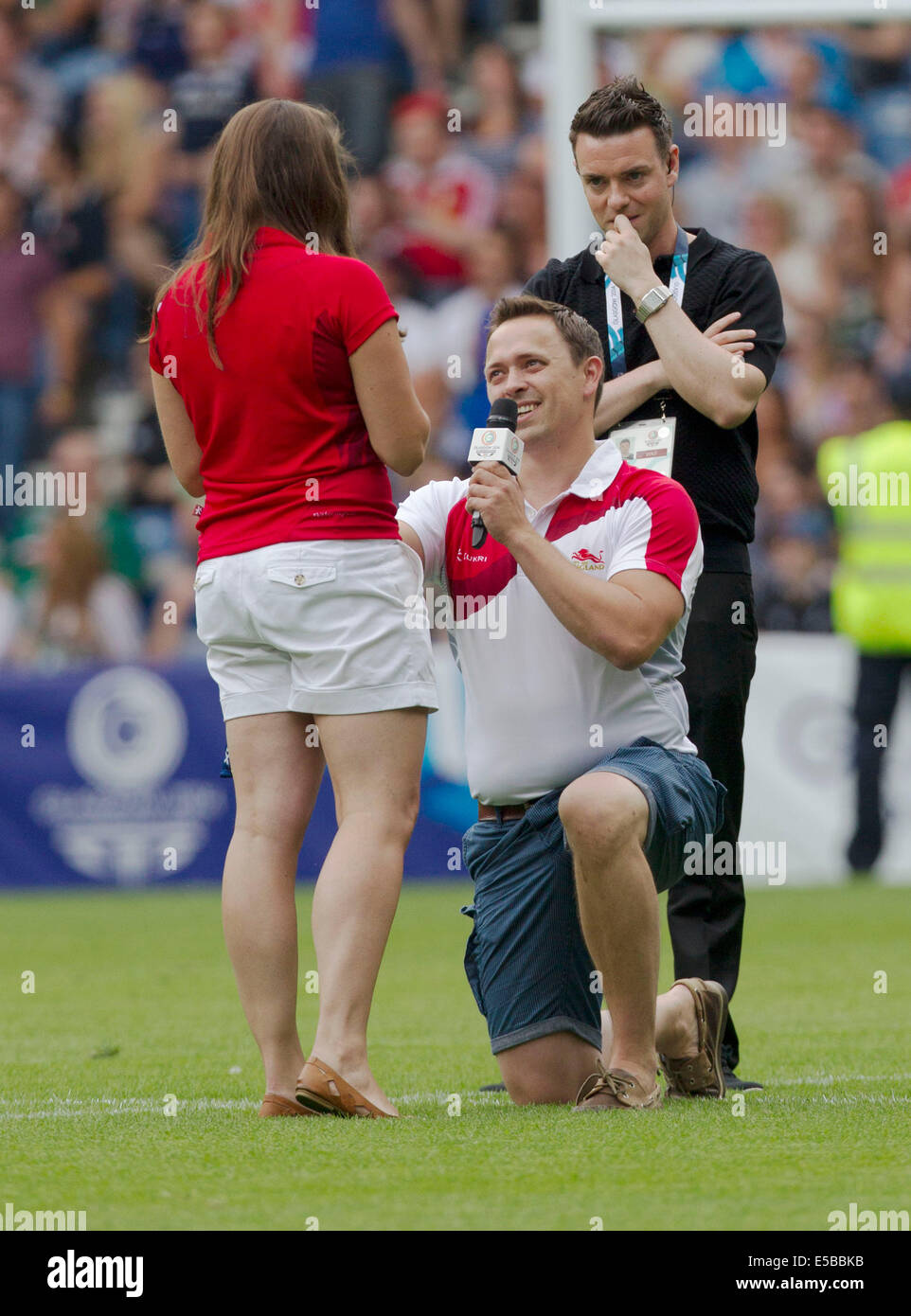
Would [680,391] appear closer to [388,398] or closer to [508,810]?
[388,398]

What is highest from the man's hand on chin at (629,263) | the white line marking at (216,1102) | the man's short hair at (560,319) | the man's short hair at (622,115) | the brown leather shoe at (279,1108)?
the man's short hair at (622,115)

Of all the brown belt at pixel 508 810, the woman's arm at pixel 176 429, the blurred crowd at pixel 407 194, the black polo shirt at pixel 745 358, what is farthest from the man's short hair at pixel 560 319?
the blurred crowd at pixel 407 194

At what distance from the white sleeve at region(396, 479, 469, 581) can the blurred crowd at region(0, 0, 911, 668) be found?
8.12 meters

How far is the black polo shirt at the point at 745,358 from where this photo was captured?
464cm

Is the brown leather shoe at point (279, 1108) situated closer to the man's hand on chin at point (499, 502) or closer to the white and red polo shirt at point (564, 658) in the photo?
the white and red polo shirt at point (564, 658)

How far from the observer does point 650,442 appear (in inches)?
180

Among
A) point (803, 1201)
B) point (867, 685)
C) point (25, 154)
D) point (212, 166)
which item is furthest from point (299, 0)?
point (803, 1201)

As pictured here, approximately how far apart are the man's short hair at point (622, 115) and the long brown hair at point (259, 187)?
0.72 m

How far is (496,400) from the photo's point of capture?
4.08 meters

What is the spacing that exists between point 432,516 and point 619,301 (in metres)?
0.77

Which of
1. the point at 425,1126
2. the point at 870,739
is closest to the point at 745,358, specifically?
the point at 425,1126

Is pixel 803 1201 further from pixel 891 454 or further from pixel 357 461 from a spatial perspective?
pixel 891 454

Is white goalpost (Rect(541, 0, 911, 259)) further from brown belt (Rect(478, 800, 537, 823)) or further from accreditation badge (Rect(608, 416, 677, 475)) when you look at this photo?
brown belt (Rect(478, 800, 537, 823))

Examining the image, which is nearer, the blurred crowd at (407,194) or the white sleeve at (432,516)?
the white sleeve at (432,516)
